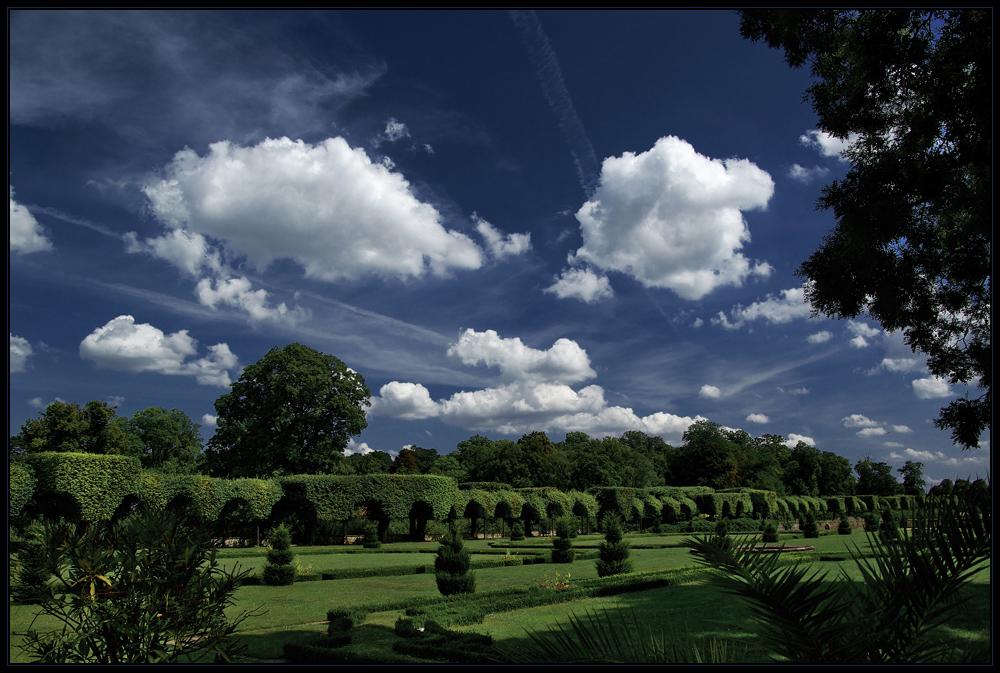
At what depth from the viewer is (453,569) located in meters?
14.0

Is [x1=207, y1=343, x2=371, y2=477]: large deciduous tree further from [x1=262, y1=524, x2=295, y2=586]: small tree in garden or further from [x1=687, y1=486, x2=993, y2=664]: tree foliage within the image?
[x1=687, y1=486, x2=993, y2=664]: tree foliage

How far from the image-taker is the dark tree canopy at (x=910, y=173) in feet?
22.7

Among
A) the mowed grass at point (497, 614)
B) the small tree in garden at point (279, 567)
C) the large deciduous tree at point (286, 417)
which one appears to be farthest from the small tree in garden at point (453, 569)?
the large deciduous tree at point (286, 417)

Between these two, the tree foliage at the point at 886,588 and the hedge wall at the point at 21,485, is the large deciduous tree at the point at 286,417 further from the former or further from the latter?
the tree foliage at the point at 886,588

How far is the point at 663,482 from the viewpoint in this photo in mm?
72188

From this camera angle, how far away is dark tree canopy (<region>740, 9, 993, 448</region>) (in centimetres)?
692

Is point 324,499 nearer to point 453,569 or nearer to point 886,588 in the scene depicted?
point 453,569

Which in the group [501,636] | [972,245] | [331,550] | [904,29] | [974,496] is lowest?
[331,550]

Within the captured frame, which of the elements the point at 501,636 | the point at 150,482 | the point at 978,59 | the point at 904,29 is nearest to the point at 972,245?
the point at 978,59

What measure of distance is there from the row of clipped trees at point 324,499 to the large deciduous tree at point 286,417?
3891 mm

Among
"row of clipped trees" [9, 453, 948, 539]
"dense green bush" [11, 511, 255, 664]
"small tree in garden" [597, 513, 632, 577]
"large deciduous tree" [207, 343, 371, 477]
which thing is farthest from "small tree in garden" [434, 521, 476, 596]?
"large deciduous tree" [207, 343, 371, 477]

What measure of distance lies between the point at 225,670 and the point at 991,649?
2810 millimetres

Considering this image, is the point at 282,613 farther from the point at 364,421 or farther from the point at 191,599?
the point at 364,421

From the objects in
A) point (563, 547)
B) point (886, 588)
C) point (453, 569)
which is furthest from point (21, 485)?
point (886, 588)
